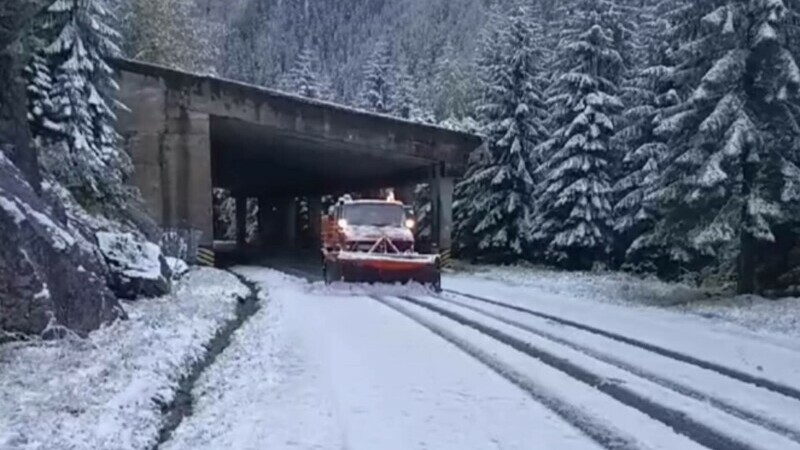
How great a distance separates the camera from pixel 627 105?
30.4 meters

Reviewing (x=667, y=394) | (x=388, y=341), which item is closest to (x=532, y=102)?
(x=388, y=341)

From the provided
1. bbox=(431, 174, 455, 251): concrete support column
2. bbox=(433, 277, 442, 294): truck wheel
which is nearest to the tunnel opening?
bbox=(431, 174, 455, 251): concrete support column

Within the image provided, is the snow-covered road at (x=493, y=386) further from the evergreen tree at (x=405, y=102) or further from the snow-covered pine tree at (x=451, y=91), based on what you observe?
the snow-covered pine tree at (x=451, y=91)

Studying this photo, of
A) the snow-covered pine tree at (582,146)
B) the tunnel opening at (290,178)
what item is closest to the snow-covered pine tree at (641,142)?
the snow-covered pine tree at (582,146)

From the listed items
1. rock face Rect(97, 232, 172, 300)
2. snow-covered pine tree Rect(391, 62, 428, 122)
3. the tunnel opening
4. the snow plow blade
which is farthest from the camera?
snow-covered pine tree Rect(391, 62, 428, 122)

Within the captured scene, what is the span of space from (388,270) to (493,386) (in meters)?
12.1

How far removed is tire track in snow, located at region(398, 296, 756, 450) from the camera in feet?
21.8

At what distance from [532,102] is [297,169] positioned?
697 inches

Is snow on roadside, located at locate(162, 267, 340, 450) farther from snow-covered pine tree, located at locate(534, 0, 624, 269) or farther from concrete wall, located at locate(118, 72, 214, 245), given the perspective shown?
concrete wall, located at locate(118, 72, 214, 245)

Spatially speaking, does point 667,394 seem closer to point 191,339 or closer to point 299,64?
point 191,339

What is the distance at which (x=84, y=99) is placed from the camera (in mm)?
26953

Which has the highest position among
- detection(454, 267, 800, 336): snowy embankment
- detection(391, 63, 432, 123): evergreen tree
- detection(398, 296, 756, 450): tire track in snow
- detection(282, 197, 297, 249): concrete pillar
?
detection(391, 63, 432, 123): evergreen tree

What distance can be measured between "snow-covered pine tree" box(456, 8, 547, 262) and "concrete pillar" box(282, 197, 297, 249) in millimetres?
29502

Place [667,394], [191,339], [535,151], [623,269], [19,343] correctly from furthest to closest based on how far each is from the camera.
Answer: [535,151] → [623,269] → [191,339] → [19,343] → [667,394]
